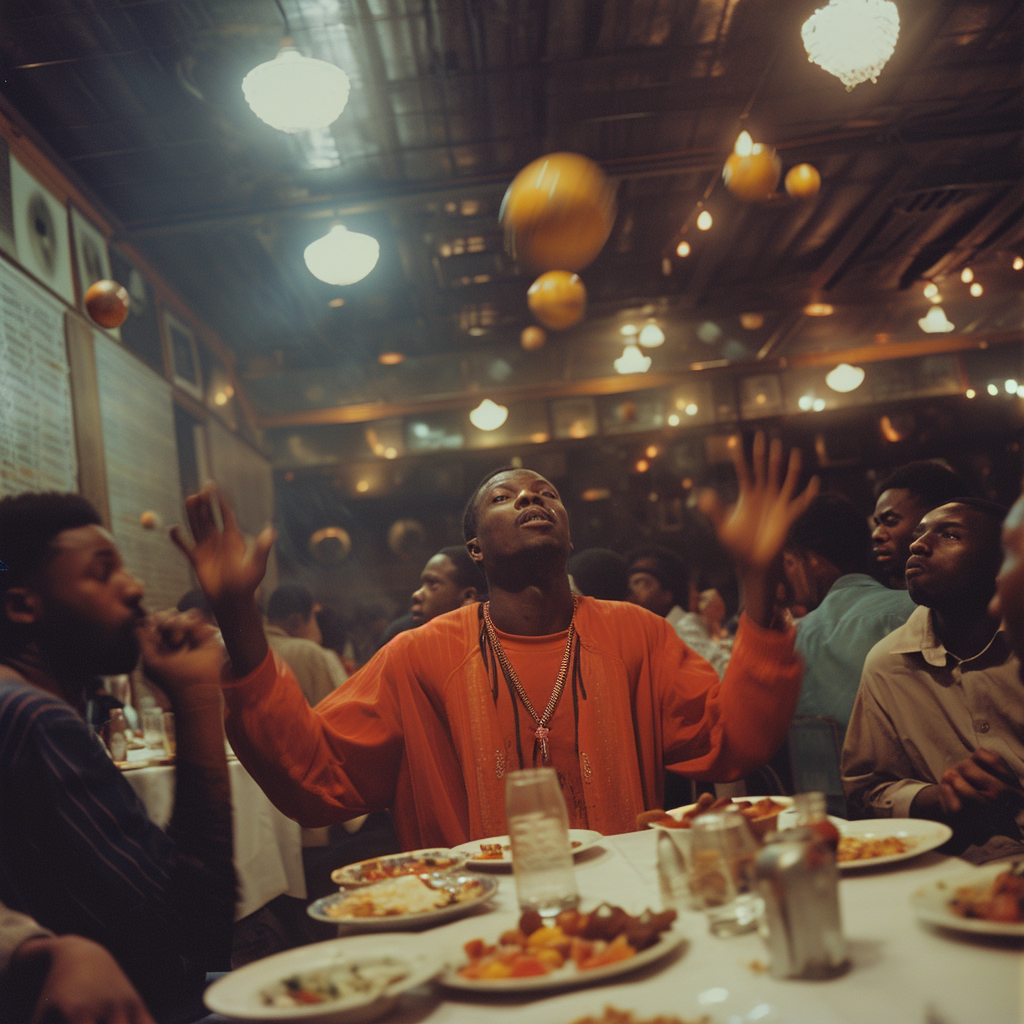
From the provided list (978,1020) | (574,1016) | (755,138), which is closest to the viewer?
(978,1020)

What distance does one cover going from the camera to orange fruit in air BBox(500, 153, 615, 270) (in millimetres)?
3314

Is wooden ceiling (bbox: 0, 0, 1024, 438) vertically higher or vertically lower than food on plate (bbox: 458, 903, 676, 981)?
higher

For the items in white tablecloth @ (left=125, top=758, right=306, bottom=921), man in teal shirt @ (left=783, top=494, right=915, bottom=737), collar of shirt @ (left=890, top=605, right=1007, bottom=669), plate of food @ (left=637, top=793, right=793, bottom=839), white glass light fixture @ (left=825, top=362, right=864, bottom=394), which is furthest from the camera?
white glass light fixture @ (left=825, top=362, right=864, bottom=394)

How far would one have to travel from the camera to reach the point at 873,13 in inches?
142

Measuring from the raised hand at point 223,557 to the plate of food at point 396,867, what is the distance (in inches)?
21.5

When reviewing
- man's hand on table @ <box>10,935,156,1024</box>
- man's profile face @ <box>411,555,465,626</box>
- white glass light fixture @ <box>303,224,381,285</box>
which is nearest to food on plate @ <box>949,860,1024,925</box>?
man's hand on table @ <box>10,935,156,1024</box>

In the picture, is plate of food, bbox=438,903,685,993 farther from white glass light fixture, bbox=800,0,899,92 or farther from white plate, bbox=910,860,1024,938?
white glass light fixture, bbox=800,0,899,92

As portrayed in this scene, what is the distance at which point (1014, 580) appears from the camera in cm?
108

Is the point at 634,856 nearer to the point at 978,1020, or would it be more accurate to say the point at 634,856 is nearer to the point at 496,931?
the point at 496,931

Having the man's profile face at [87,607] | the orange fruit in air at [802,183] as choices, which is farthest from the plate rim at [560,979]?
the orange fruit in air at [802,183]

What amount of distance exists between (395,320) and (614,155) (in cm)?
359

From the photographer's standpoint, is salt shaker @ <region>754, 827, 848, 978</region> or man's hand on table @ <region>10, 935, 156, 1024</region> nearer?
salt shaker @ <region>754, 827, 848, 978</region>

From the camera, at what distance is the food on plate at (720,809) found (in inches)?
56.5

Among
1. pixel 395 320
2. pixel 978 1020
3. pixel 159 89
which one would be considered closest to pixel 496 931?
pixel 978 1020
